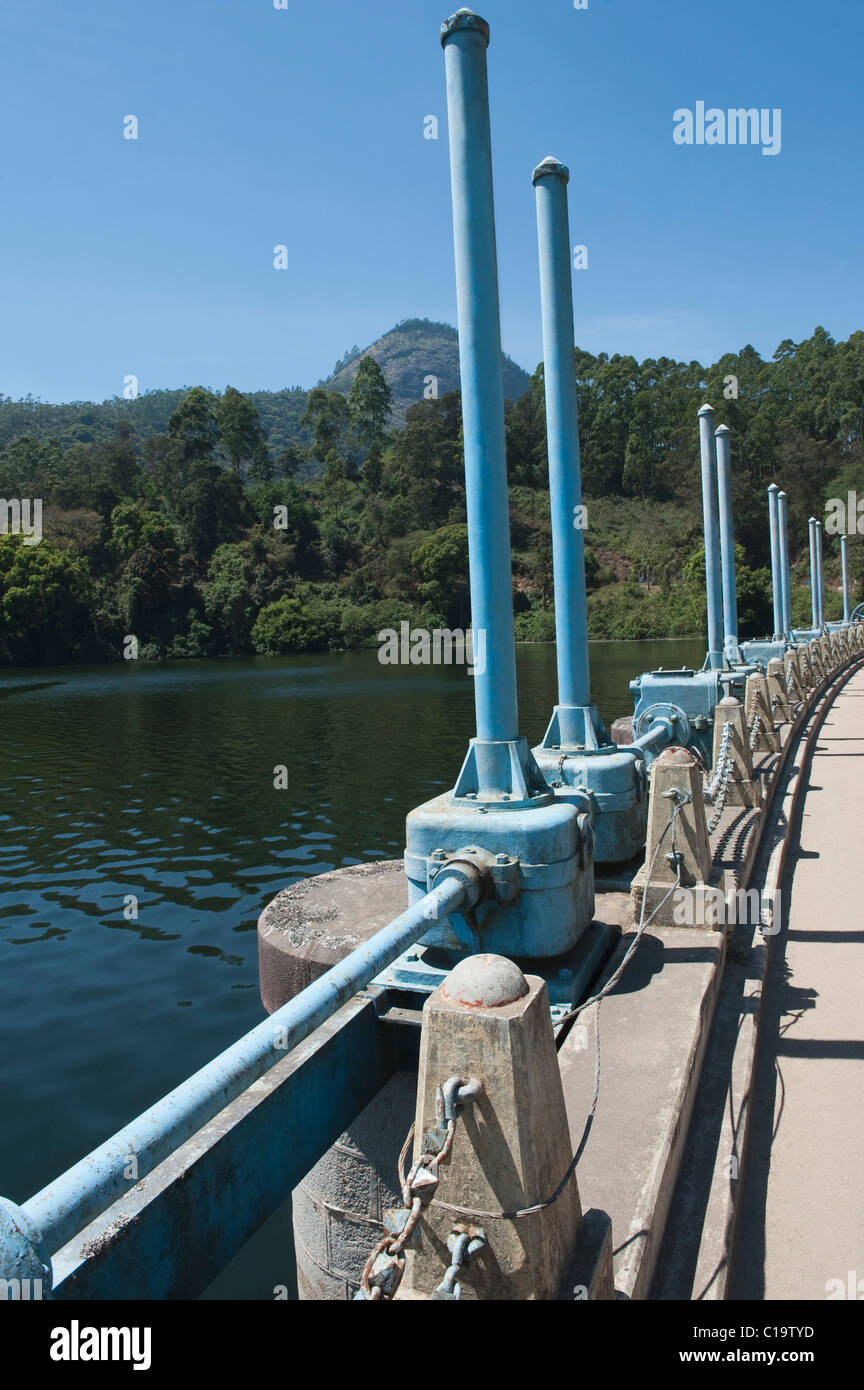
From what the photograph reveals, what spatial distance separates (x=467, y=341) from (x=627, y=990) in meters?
3.25

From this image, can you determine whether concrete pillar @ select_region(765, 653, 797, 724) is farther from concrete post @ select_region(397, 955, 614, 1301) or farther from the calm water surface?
concrete post @ select_region(397, 955, 614, 1301)

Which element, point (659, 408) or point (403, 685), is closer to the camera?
point (403, 685)

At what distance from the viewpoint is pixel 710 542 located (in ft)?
47.3

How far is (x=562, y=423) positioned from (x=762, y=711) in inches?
265

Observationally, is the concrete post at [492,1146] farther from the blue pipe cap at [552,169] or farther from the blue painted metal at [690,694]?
the blue painted metal at [690,694]

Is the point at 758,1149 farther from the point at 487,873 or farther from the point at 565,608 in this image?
the point at 565,608

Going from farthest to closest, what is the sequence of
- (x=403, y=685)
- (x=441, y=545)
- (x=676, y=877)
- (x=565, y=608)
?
(x=441, y=545)
(x=403, y=685)
(x=565, y=608)
(x=676, y=877)

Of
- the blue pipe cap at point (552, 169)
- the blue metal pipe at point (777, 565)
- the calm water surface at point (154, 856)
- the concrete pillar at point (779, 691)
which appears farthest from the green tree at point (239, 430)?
the blue pipe cap at point (552, 169)

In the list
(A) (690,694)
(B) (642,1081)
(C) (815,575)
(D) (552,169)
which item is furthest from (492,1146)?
(C) (815,575)

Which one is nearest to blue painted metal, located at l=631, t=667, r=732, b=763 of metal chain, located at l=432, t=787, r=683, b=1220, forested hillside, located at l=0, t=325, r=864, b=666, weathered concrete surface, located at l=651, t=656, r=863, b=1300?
weathered concrete surface, located at l=651, t=656, r=863, b=1300

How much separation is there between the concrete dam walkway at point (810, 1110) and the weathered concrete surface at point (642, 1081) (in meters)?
0.42

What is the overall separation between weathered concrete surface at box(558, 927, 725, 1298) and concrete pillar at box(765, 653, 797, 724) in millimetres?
10007

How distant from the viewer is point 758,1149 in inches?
164

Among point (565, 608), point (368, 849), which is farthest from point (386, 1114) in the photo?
point (368, 849)
